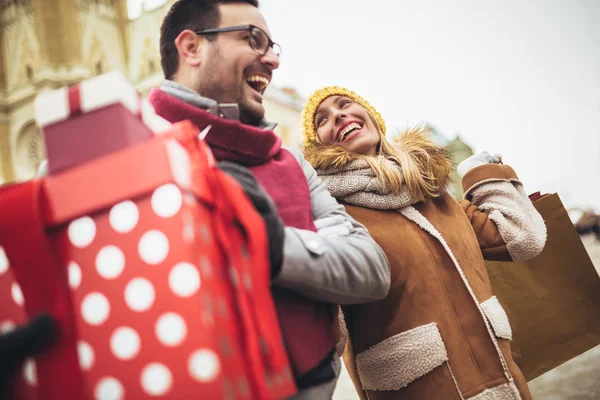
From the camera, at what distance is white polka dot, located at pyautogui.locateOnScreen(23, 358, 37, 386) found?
438 mm

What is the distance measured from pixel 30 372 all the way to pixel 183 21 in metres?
0.75

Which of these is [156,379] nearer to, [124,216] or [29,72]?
[124,216]

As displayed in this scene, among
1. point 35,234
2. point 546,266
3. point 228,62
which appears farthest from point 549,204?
point 35,234

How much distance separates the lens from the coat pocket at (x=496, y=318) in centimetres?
118

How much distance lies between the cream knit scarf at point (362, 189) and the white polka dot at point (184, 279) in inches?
33.5

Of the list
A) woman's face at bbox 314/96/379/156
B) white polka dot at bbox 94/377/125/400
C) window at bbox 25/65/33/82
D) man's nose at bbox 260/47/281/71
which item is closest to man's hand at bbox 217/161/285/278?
white polka dot at bbox 94/377/125/400

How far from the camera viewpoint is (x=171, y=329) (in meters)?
0.42

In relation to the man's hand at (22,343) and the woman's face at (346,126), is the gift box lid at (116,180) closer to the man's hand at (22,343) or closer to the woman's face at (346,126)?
the man's hand at (22,343)

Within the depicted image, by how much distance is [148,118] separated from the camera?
0.52 metres

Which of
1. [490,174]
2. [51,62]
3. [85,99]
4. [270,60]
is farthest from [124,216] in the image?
[51,62]

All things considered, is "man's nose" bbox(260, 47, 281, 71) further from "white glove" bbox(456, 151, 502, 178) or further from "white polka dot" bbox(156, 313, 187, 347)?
"white glove" bbox(456, 151, 502, 178)

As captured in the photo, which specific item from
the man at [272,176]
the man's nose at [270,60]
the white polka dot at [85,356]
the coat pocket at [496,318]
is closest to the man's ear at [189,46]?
the man at [272,176]

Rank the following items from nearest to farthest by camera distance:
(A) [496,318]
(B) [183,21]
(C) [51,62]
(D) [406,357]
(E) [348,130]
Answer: (B) [183,21]
(D) [406,357]
(A) [496,318]
(E) [348,130]
(C) [51,62]

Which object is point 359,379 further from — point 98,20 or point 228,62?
point 98,20
